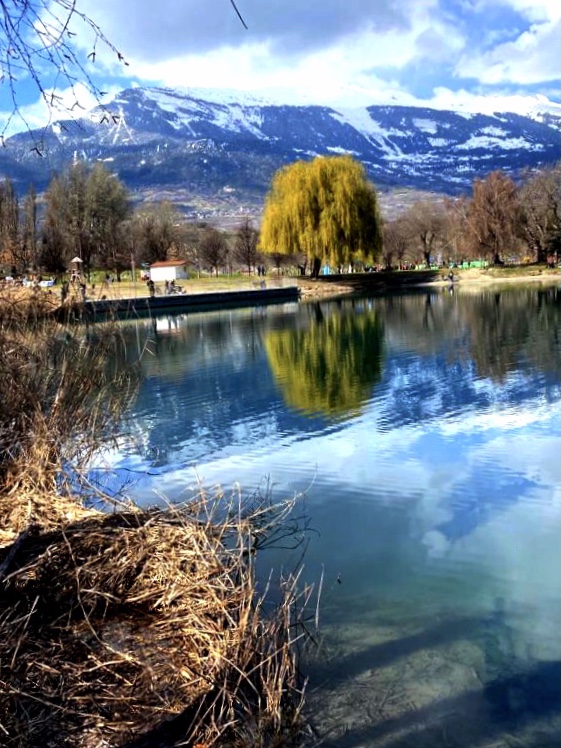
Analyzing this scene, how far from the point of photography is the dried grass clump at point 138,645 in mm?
3814

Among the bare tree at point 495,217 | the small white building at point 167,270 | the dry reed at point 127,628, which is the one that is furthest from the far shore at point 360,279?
the dry reed at point 127,628

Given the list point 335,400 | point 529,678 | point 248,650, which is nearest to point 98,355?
point 248,650

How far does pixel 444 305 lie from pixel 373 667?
3410 cm

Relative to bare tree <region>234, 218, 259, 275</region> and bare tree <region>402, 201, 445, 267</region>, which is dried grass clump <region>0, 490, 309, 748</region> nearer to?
bare tree <region>234, 218, 259, 275</region>

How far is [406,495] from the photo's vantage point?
8.39 metres

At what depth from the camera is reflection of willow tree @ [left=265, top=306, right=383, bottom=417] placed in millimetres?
14648

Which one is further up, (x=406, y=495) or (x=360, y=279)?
(x=360, y=279)

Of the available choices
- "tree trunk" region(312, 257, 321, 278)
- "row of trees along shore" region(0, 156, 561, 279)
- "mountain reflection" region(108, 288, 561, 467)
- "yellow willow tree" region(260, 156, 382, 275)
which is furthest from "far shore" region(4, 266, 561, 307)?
"mountain reflection" region(108, 288, 561, 467)

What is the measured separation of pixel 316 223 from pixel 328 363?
1426 inches

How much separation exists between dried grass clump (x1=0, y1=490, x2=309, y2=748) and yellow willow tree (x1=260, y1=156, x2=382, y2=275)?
162 ft

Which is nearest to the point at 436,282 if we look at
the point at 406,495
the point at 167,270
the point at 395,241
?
the point at 167,270

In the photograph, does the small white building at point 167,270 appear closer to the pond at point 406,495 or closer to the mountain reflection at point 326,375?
the mountain reflection at point 326,375

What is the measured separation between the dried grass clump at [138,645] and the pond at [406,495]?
0.53 meters

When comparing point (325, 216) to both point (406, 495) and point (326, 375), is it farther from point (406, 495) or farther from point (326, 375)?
point (406, 495)
